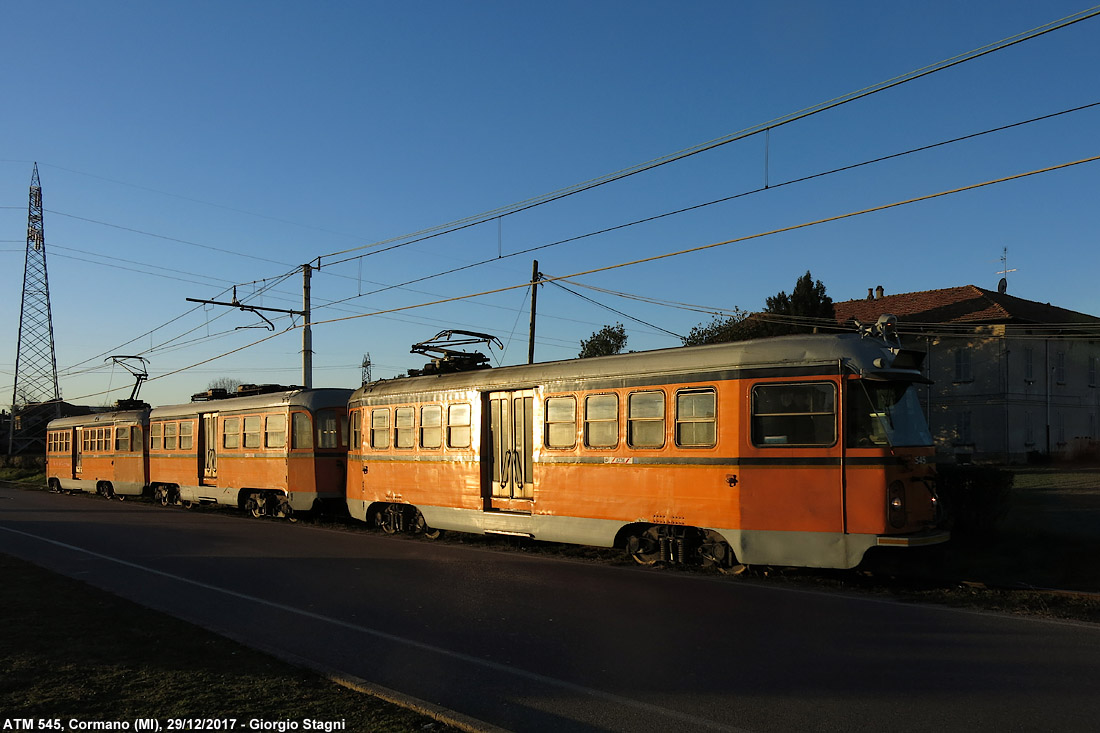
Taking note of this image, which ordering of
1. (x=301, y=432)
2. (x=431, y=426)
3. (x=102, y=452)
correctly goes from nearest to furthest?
(x=431, y=426), (x=301, y=432), (x=102, y=452)

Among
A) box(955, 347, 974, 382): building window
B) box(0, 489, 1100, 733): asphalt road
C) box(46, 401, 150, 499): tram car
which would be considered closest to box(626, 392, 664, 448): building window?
box(0, 489, 1100, 733): asphalt road

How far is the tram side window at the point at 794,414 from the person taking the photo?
34.6 feet

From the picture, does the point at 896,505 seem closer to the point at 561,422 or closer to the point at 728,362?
the point at 728,362

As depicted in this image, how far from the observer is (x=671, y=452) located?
11.8 meters

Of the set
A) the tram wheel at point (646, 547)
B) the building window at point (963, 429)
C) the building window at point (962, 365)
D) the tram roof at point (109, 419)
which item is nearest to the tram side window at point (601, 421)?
the tram wheel at point (646, 547)

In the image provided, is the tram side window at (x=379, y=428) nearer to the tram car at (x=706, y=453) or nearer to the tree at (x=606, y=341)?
the tram car at (x=706, y=453)

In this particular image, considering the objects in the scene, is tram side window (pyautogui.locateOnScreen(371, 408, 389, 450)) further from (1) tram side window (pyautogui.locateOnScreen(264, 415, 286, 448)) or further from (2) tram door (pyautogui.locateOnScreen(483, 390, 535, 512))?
(1) tram side window (pyautogui.locateOnScreen(264, 415, 286, 448))

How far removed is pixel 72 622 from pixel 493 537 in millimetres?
9127

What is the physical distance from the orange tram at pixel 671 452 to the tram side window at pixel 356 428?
0.05 m

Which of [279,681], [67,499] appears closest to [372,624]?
[279,681]

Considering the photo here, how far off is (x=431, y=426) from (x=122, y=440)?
19.1m

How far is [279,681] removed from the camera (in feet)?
21.1

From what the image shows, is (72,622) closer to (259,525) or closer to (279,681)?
(279,681)

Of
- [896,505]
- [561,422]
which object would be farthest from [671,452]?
[896,505]
